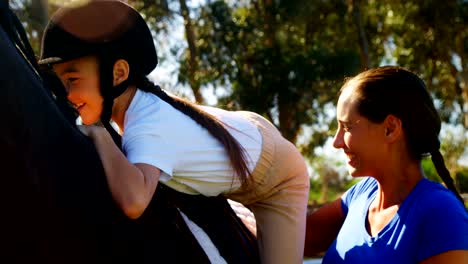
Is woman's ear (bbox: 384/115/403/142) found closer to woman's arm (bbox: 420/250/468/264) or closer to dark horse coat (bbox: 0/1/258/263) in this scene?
woman's arm (bbox: 420/250/468/264)

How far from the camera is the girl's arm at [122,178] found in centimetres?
154

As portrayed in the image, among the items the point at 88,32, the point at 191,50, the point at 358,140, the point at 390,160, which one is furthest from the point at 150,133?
the point at 191,50

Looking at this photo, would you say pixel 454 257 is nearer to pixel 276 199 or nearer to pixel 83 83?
pixel 276 199

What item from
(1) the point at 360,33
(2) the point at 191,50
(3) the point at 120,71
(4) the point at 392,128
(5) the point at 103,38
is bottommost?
(1) the point at 360,33

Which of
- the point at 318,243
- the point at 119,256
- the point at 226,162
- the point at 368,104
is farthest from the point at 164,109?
the point at 318,243

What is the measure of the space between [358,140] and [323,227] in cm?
57

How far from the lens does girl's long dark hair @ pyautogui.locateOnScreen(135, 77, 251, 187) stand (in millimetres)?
1942

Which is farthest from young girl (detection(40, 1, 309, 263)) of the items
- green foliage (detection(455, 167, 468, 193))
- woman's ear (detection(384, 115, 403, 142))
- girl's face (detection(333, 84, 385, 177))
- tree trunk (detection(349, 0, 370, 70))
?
green foliage (detection(455, 167, 468, 193))

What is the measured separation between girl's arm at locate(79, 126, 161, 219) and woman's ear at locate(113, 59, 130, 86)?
0.93 feet

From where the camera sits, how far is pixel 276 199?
222 centimetres

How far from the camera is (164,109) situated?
1.88 m

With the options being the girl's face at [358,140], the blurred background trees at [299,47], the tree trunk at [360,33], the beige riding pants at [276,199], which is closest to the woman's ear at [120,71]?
the beige riding pants at [276,199]

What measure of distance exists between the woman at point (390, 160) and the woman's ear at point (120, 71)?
2.61 ft

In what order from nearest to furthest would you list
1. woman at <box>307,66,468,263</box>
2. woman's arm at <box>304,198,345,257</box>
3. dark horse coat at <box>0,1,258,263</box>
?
dark horse coat at <box>0,1,258,263</box>
woman at <box>307,66,468,263</box>
woman's arm at <box>304,198,345,257</box>
